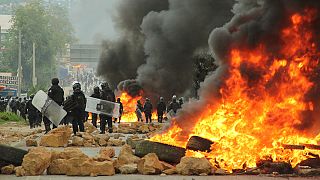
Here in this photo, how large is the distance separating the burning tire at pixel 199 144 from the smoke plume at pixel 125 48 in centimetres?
3101

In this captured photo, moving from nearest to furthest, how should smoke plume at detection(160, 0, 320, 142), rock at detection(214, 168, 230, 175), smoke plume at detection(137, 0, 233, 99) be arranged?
rock at detection(214, 168, 230, 175) → smoke plume at detection(160, 0, 320, 142) → smoke plume at detection(137, 0, 233, 99)

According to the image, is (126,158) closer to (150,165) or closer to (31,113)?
(150,165)

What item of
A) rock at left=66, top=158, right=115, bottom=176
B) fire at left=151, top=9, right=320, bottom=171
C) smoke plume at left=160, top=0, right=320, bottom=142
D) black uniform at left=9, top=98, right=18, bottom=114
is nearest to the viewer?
rock at left=66, top=158, right=115, bottom=176

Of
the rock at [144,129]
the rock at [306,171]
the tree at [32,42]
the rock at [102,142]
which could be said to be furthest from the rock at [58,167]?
the tree at [32,42]

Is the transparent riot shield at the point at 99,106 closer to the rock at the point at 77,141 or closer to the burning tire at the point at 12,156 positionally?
the rock at the point at 77,141

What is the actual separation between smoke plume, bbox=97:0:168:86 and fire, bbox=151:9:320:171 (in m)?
30.3

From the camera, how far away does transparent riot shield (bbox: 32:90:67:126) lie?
629 inches

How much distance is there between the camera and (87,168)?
921 centimetres

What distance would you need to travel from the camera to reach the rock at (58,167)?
934 centimetres

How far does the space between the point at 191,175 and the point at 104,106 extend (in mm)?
9374

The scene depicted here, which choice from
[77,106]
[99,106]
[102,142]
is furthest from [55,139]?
[99,106]

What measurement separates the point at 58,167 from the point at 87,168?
0.50 metres

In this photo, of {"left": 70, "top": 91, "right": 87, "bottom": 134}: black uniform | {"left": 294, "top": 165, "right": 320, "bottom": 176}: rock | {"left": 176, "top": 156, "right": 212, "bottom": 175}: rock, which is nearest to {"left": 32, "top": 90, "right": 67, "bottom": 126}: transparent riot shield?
{"left": 70, "top": 91, "right": 87, "bottom": 134}: black uniform

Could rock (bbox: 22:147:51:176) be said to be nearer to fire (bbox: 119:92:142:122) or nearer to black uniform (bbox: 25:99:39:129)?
black uniform (bbox: 25:99:39:129)
